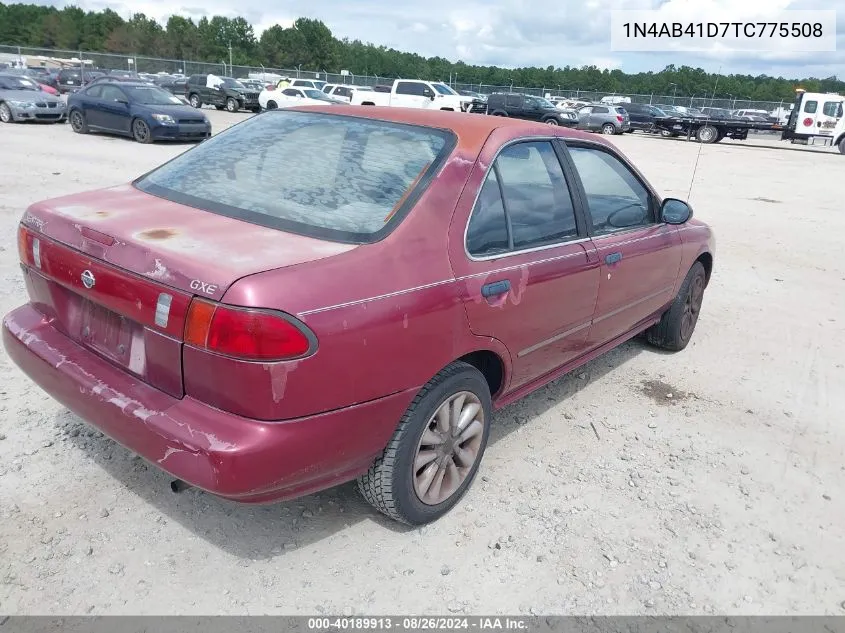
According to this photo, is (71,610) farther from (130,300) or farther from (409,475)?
(409,475)

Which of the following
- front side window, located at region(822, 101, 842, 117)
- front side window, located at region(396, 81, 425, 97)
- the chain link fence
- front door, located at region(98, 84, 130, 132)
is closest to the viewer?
front door, located at region(98, 84, 130, 132)

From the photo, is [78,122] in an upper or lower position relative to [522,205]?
lower

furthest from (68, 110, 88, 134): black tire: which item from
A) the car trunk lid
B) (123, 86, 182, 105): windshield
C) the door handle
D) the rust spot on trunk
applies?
the door handle

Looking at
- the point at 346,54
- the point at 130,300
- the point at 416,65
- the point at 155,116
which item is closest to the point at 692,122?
the point at 155,116

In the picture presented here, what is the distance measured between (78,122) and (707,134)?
86.9 ft

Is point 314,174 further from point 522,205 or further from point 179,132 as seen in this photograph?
point 179,132

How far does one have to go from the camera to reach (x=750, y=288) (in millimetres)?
6805

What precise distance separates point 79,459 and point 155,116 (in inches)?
566

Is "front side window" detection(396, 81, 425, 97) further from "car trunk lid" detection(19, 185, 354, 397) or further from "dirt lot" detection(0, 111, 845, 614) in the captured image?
"car trunk lid" detection(19, 185, 354, 397)

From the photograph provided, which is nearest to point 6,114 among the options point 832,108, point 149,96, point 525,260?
point 149,96

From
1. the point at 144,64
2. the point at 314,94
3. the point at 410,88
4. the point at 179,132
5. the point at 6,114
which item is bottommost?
the point at 6,114

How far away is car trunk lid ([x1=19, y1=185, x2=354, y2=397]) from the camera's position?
2.19 metres

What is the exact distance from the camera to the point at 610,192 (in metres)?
3.93

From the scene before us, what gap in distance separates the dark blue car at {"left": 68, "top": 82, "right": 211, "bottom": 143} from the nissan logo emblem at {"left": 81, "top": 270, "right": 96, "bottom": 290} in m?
14.7
